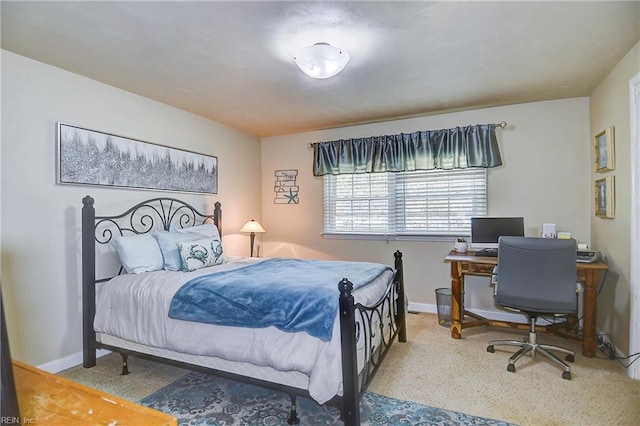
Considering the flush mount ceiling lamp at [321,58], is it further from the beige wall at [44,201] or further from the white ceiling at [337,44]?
the beige wall at [44,201]

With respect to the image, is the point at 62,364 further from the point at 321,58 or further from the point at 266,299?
the point at 321,58

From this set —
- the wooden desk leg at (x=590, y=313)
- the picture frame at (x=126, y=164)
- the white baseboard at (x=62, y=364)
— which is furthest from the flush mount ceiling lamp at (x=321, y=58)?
the white baseboard at (x=62, y=364)

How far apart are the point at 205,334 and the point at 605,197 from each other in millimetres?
3446

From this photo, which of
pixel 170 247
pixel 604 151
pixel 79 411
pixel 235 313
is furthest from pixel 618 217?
pixel 170 247

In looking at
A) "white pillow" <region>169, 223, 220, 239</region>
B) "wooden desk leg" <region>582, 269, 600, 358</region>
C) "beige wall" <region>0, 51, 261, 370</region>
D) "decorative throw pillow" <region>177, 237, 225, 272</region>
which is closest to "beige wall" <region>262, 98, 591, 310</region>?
"wooden desk leg" <region>582, 269, 600, 358</region>

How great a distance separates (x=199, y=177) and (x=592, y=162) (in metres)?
4.13

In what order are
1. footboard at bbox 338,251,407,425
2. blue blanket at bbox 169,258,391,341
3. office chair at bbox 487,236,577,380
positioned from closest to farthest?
footboard at bbox 338,251,407,425
blue blanket at bbox 169,258,391,341
office chair at bbox 487,236,577,380

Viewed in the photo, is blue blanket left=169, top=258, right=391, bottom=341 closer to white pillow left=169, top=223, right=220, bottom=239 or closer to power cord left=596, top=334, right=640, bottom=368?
white pillow left=169, top=223, right=220, bottom=239

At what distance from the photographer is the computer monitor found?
355 centimetres

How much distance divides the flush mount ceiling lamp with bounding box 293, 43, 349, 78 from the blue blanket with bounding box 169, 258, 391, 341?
57.0 inches

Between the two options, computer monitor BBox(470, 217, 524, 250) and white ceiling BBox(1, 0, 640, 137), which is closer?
white ceiling BBox(1, 0, 640, 137)

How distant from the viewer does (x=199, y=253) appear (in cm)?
309

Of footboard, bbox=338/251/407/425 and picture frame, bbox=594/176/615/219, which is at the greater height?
picture frame, bbox=594/176/615/219

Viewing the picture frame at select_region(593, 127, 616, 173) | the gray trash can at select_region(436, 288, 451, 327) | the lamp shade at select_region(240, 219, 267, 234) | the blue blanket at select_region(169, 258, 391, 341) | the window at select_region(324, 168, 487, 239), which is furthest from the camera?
the lamp shade at select_region(240, 219, 267, 234)
